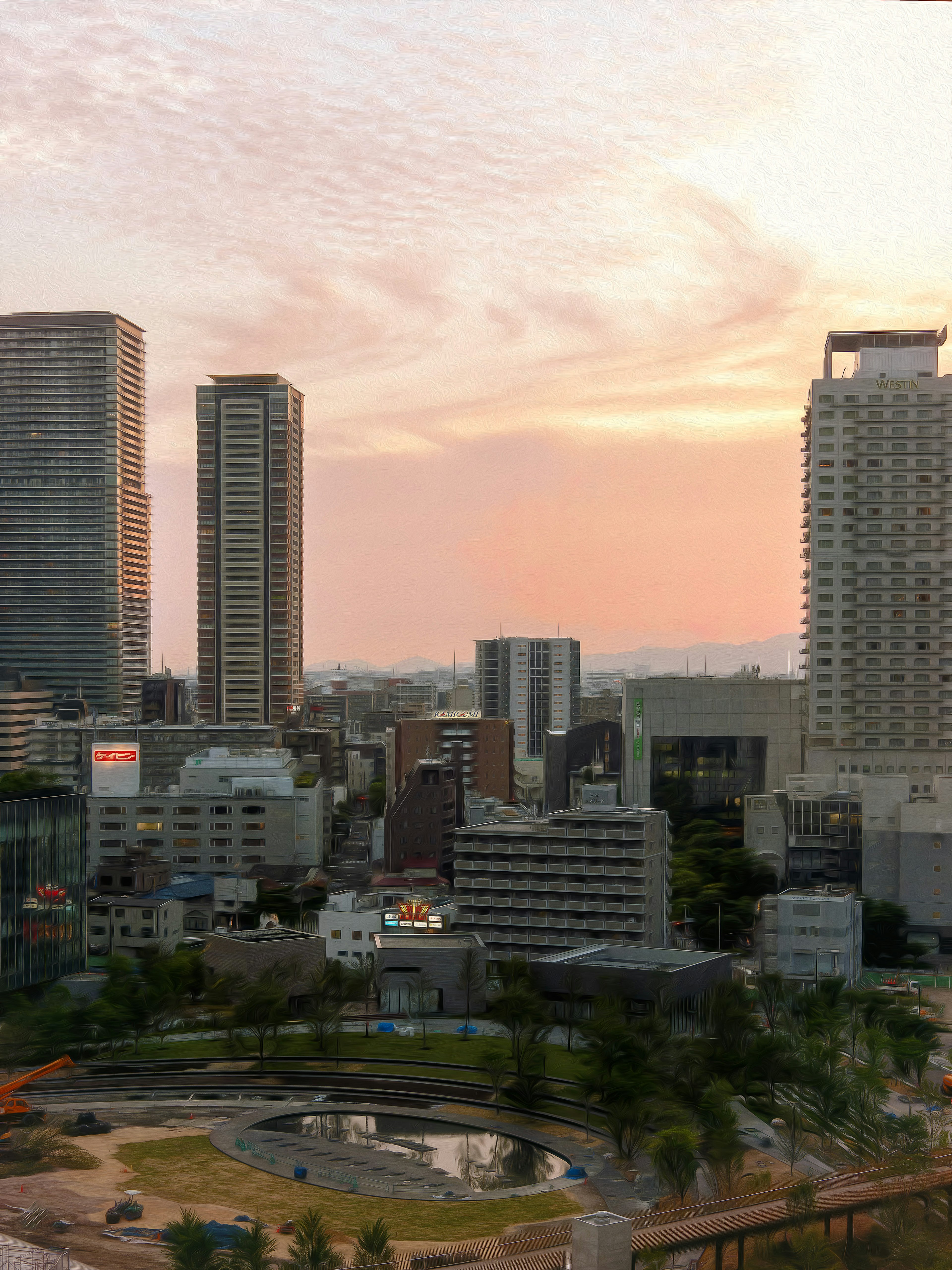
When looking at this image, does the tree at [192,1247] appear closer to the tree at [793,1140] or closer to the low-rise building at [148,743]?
the tree at [793,1140]

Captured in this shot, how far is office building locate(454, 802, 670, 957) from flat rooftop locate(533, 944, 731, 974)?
0.42m

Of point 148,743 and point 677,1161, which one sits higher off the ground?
point 148,743

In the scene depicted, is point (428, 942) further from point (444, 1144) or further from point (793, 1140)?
point (793, 1140)

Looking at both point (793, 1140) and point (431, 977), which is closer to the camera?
point (793, 1140)

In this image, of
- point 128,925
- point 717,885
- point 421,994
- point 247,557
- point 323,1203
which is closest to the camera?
point 323,1203

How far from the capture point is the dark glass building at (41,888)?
7961 millimetres

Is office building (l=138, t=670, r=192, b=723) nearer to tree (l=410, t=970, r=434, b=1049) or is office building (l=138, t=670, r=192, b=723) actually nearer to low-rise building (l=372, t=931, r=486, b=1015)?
low-rise building (l=372, t=931, r=486, b=1015)

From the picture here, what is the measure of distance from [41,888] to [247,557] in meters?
14.4

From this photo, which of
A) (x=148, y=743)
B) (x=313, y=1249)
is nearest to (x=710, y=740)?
(x=148, y=743)

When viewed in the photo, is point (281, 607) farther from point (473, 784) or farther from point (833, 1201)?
point (833, 1201)

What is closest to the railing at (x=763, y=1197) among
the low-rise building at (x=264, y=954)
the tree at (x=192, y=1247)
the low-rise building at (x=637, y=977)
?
the tree at (x=192, y=1247)

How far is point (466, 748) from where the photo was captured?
56.3 feet

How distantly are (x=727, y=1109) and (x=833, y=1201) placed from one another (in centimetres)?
82

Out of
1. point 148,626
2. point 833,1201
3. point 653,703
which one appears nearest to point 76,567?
point 148,626
